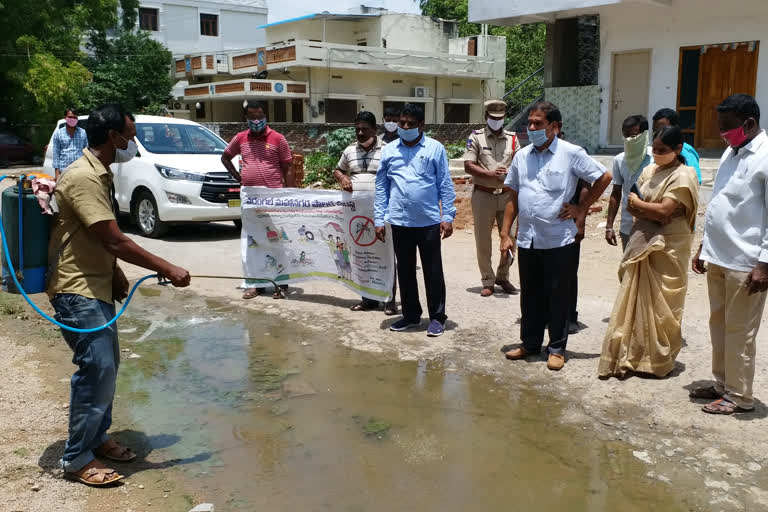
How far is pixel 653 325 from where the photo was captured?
4754mm

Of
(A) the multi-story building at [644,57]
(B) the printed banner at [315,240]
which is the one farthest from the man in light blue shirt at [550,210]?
(A) the multi-story building at [644,57]

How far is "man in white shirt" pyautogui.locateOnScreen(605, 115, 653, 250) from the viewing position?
538 centimetres

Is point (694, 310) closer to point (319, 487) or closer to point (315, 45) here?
point (319, 487)

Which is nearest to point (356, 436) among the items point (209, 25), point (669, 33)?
point (669, 33)

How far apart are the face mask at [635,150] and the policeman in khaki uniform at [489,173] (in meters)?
1.55

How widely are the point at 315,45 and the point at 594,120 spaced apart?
20.9 meters

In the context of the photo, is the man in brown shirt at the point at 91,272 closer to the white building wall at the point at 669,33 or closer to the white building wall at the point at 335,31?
the white building wall at the point at 669,33

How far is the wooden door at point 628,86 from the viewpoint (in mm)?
16125

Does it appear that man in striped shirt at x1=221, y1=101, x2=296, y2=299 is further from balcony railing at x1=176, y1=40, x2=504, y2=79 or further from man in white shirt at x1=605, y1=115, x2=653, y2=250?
balcony railing at x1=176, y1=40, x2=504, y2=79

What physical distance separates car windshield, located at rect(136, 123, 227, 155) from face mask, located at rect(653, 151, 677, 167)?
27.0 ft

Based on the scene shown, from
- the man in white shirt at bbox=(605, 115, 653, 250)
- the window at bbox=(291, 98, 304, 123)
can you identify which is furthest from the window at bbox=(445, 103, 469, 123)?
the man in white shirt at bbox=(605, 115, 653, 250)

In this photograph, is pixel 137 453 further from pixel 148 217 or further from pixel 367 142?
pixel 148 217

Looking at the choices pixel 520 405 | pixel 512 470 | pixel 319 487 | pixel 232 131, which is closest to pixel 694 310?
pixel 520 405

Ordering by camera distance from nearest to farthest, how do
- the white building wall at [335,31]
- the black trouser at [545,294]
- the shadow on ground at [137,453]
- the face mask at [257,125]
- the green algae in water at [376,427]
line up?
the shadow on ground at [137,453] < the green algae in water at [376,427] < the black trouser at [545,294] < the face mask at [257,125] < the white building wall at [335,31]
